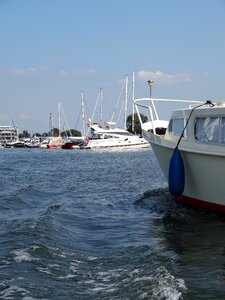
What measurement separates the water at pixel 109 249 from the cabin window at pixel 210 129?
6.68 ft

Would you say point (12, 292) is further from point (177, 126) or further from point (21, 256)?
point (177, 126)

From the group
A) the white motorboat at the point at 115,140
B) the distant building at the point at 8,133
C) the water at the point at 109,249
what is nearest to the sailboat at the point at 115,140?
the white motorboat at the point at 115,140

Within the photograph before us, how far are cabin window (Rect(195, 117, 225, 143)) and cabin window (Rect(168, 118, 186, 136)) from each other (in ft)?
3.57

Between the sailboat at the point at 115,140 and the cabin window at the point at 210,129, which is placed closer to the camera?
the cabin window at the point at 210,129

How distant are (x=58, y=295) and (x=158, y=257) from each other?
8.12 ft

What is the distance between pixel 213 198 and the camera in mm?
12578

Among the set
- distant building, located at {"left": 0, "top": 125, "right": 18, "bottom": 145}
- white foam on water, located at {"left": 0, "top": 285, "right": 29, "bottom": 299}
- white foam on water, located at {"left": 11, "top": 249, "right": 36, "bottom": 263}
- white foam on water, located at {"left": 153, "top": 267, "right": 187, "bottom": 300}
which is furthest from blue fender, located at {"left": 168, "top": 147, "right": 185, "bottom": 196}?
distant building, located at {"left": 0, "top": 125, "right": 18, "bottom": 145}

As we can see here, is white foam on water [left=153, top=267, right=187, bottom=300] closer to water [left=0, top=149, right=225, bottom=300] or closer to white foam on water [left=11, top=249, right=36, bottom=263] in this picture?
water [left=0, top=149, right=225, bottom=300]

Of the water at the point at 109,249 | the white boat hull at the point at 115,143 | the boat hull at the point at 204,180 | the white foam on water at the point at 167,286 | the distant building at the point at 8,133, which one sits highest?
the boat hull at the point at 204,180

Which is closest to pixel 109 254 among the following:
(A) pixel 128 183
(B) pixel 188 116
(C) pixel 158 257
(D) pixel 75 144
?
(C) pixel 158 257

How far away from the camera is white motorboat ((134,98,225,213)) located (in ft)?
39.7

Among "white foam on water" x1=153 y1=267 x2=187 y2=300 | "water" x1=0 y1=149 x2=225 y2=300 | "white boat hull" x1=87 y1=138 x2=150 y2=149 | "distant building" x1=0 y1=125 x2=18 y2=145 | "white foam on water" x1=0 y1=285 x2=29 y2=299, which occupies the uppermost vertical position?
"white foam on water" x1=0 y1=285 x2=29 y2=299

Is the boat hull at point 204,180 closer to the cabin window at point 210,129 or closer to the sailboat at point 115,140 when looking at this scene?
the cabin window at point 210,129

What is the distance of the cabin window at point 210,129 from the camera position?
12248 millimetres
